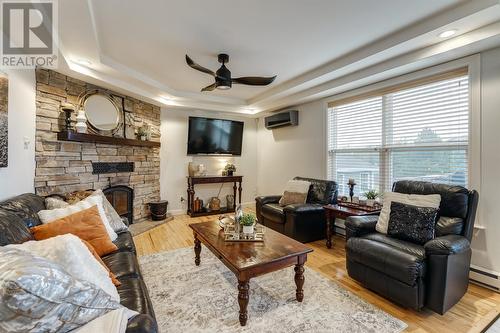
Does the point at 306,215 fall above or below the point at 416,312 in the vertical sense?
above

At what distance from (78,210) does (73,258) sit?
1.08 metres

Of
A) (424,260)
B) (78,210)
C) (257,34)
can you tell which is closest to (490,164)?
(424,260)

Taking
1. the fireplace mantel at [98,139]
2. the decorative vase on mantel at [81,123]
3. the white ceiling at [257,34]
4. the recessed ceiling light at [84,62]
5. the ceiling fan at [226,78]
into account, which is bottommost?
the fireplace mantel at [98,139]

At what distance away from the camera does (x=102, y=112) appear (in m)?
3.94

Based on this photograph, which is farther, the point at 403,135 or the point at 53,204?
the point at 403,135

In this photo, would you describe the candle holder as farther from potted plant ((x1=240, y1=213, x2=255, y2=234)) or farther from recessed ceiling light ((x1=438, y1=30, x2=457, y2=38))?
recessed ceiling light ((x1=438, y1=30, x2=457, y2=38))

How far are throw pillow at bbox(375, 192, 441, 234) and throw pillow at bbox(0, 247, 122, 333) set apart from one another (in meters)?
2.58

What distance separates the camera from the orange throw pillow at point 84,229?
185cm

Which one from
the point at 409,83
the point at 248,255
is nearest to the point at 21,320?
the point at 248,255

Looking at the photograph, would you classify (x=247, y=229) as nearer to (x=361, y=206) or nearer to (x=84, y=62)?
(x=361, y=206)

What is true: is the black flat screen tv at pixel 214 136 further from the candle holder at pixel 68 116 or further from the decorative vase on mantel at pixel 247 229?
the decorative vase on mantel at pixel 247 229

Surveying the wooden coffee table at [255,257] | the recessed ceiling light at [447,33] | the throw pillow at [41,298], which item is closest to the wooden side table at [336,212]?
the wooden coffee table at [255,257]

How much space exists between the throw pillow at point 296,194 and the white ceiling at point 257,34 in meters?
1.59

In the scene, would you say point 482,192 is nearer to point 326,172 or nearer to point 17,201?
point 326,172
